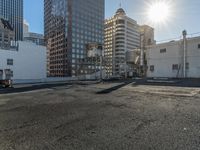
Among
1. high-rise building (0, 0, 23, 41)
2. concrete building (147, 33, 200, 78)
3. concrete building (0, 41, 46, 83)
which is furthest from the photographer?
high-rise building (0, 0, 23, 41)

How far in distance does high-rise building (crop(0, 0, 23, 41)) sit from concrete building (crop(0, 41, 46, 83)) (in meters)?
129

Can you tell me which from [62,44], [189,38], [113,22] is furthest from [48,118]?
[113,22]

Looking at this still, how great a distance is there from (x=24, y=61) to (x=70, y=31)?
72668 millimetres

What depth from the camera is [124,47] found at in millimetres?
119750

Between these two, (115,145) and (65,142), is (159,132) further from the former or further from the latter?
(65,142)

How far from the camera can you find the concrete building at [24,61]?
44.5 meters

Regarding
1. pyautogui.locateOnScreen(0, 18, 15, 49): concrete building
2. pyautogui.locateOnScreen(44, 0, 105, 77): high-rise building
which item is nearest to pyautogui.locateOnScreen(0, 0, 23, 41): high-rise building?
pyautogui.locateOnScreen(44, 0, 105, 77): high-rise building

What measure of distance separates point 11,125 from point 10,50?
147ft

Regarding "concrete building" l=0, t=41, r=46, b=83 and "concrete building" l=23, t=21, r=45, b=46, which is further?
"concrete building" l=23, t=21, r=45, b=46

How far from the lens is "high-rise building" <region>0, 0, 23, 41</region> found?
16640cm

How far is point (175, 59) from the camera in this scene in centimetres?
3453

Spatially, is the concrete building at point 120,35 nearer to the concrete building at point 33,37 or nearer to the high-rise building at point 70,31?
the high-rise building at point 70,31

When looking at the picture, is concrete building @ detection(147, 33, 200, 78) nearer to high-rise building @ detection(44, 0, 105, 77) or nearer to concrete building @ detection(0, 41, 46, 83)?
concrete building @ detection(0, 41, 46, 83)

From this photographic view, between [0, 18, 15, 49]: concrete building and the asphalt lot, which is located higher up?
[0, 18, 15, 49]: concrete building
